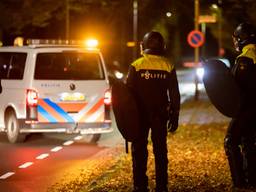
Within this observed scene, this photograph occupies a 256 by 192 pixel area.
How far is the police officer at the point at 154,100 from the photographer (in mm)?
7723

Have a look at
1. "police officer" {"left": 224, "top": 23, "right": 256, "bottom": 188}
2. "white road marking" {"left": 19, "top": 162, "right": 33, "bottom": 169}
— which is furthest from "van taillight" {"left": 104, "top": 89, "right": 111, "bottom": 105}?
"police officer" {"left": 224, "top": 23, "right": 256, "bottom": 188}

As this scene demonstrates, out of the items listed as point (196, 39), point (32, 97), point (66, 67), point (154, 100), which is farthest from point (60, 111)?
point (196, 39)

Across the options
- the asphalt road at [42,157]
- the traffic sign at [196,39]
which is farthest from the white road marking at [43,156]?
the traffic sign at [196,39]

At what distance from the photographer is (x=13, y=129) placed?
14102mm

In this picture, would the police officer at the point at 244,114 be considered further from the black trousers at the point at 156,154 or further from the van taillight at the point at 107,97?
the van taillight at the point at 107,97

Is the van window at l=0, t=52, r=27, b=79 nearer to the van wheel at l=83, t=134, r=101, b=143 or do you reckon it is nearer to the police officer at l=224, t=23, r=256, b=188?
the van wheel at l=83, t=134, r=101, b=143

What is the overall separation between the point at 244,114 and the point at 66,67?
6308mm

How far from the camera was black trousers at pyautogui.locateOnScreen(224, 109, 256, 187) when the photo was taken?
7945mm

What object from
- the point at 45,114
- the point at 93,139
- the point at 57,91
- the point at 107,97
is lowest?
the point at 93,139

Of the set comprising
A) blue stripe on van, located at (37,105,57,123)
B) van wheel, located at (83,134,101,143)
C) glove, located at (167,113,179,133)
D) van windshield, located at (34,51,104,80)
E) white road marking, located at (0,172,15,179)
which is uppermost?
van windshield, located at (34,51,104,80)

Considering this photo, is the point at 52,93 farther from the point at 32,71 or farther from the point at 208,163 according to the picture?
the point at 208,163

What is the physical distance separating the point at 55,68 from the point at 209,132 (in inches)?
157

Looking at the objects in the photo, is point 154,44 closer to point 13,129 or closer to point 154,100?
point 154,100

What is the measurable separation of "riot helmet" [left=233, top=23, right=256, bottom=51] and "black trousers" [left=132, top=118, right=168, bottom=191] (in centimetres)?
126
